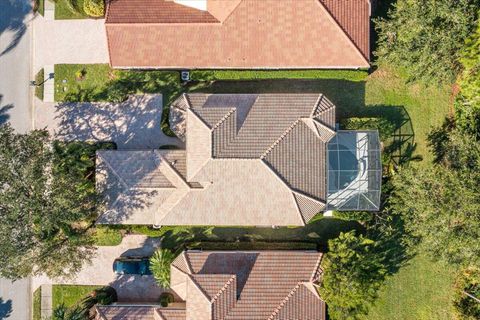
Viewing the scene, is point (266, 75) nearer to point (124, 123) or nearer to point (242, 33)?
point (242, 33)

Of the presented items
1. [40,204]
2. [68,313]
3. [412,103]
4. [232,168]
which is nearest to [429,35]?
[412,103]

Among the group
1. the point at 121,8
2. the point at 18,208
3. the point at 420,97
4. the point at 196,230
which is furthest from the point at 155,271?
the point at 420,97

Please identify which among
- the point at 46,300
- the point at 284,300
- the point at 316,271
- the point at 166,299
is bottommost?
the point at 46,300

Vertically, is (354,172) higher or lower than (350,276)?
higher

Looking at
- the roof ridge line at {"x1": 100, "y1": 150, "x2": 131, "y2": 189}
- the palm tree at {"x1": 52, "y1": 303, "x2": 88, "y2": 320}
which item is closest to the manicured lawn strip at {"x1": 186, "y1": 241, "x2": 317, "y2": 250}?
the roof ridge line at {"x1": 100, "y1": 150, "x2": 131, "y2": 189}

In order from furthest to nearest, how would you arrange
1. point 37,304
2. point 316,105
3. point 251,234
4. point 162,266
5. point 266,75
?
point 37,304 < point 251,234 < point 266,75 < point 162,266 < point 316,105

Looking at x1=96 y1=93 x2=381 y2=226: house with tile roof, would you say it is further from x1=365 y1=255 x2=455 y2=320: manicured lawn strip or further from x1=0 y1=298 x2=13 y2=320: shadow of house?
x1=0 y1=298 x2=13 y2=320: shadow of house
